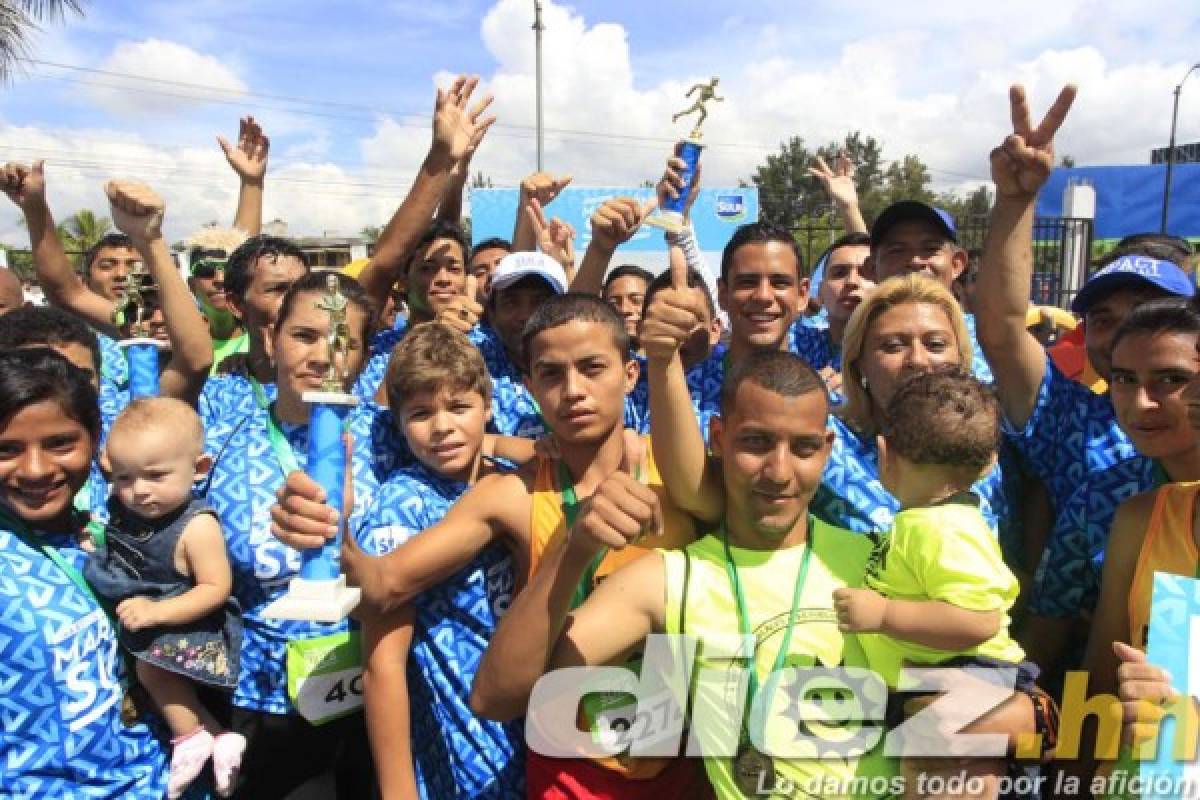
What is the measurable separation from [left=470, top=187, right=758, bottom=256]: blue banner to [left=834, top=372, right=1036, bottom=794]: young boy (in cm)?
1675

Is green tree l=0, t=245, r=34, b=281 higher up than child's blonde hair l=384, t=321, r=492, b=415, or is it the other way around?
green tree l=0, t=245, r=34, b=281

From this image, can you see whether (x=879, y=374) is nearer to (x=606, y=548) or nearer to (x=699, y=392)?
(x=699, y=392)

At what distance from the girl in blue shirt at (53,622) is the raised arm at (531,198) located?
8.63 ft

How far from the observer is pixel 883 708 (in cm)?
198

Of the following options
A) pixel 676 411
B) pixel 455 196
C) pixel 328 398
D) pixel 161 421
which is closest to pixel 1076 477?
pixel 676 411

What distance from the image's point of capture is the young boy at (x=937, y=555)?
72.6 inches

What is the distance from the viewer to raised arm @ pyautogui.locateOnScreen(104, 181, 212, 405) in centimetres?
298

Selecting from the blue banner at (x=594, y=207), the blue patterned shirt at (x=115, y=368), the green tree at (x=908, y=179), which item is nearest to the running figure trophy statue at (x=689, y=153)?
the blue patterned shirt at (x=115, y=368)

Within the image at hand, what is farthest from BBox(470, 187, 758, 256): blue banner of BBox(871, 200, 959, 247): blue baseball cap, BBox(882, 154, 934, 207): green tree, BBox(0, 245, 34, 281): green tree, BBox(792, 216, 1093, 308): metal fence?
BBox(882, 154, 934, 207): green tree

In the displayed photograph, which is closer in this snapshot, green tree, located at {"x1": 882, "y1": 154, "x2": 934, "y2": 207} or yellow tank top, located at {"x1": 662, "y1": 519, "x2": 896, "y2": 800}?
yellow tank top, located at {"x1": 662, "y1": 519, "x2": 896, "y2": 800}

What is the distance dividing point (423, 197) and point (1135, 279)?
8.81 feet

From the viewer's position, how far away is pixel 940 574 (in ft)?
6.19

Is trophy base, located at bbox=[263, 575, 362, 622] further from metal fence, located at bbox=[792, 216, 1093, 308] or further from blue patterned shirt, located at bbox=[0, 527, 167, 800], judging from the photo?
metal fence, located at bbox=[792, 216, 1093, 308]

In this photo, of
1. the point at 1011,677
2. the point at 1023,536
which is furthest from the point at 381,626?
the point at 1023,536
